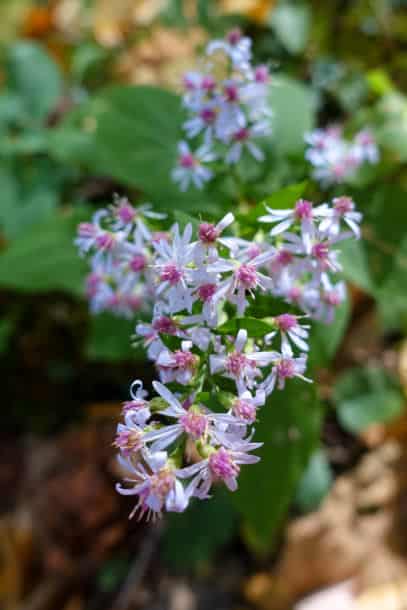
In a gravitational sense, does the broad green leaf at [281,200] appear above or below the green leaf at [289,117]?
above

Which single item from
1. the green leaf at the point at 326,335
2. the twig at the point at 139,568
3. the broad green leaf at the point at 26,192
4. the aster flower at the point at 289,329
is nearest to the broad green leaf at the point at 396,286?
the green leaf at the point at 326,335

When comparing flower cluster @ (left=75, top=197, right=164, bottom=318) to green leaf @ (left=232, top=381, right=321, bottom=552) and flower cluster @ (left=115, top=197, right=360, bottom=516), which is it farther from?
green leaf @ (left=232, top=381, right=321, bottom=552)

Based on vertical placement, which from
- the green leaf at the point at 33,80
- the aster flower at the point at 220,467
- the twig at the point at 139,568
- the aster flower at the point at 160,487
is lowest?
the twig at the point at 139,568

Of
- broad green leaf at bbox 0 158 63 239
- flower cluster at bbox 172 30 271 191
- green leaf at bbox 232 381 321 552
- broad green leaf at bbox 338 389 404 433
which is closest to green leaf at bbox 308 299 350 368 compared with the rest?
green leaf at bbox 232 381 321 552

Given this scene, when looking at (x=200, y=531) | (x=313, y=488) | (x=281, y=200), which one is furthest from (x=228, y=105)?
(x=200, y=531)

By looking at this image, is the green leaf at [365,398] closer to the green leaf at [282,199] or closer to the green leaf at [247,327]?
the green leaf at [282,199]

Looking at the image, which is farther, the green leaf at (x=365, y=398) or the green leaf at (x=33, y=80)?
the green leaf at (x=33, y=80)
